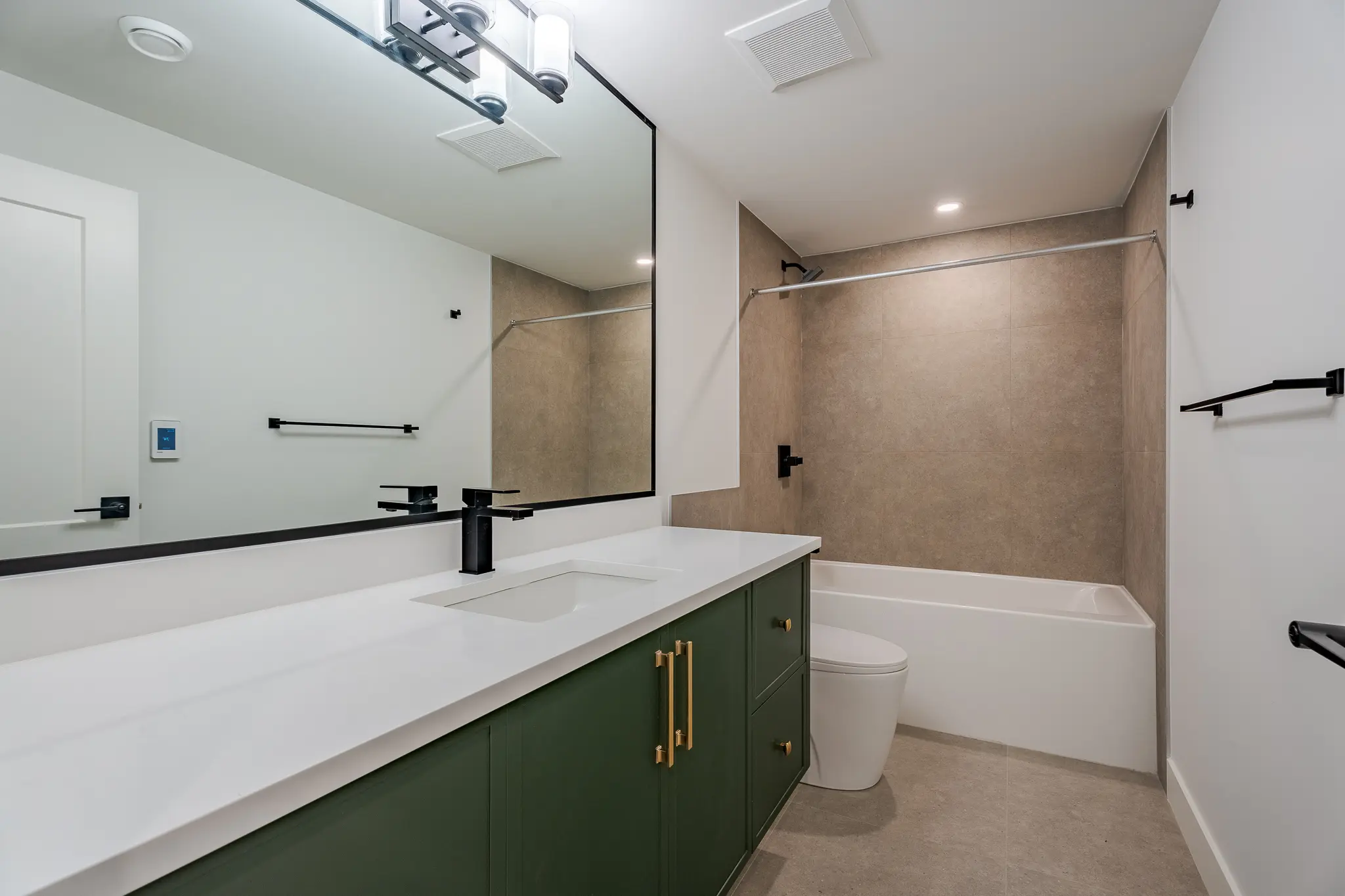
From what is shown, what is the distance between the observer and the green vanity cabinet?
637 millimetres

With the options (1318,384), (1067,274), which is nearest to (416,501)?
(1318,384)

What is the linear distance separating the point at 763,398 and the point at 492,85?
6.59 feet

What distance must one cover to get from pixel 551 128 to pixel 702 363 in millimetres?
1079

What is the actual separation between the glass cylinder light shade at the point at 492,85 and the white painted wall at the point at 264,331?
358mm

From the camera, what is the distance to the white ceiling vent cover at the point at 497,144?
1.51 meters

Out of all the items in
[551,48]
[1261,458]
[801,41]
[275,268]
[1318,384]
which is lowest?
[1261,458]

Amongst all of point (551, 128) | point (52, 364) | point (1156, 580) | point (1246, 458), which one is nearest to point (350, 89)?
point (551, 128)

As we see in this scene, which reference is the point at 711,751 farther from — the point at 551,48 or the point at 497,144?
the point at 551,48

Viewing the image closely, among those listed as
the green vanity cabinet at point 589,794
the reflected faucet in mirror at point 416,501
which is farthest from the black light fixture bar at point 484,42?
the green vanity cabinet at point 589,794

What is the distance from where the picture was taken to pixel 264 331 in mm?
1112

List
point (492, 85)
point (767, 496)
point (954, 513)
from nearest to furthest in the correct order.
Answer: point (492, 85)
point (767, 496)
point (954, 513)

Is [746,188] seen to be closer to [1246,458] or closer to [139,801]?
[1246,458]

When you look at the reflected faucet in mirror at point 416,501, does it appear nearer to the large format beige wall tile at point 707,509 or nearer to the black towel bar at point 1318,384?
the large format beige wall tile at point 707,509

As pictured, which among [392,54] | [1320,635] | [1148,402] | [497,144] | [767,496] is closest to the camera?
[1320,635]
